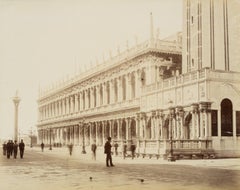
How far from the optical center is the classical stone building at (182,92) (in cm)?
2353

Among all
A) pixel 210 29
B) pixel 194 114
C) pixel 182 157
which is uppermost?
pixel 210 29

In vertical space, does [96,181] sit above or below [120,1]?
below

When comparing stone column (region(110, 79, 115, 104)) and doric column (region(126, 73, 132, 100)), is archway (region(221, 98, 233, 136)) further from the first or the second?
stone column (region(110, 79, 115, 104))

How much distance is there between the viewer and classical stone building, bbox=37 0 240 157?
23531 mm

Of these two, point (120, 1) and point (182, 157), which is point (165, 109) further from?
point (120, 1)

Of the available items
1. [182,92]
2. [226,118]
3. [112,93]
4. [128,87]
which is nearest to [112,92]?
[112,93]

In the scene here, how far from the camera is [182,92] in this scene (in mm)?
25812

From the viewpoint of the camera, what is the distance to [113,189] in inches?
427

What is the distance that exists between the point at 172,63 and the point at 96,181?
2375cm

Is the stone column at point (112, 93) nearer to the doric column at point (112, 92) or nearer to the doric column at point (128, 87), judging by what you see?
the doric column at point (112, 92)

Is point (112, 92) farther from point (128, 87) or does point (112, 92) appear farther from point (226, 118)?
point (226, 118)

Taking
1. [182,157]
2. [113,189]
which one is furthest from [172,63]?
[113,189]

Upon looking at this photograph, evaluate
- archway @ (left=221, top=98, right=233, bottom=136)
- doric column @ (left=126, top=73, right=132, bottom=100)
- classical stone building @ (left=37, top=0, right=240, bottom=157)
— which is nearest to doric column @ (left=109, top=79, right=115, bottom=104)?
classical stone building @ (left=37, top=0, right=240, bottom=157)

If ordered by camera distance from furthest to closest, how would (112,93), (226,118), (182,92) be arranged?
(112,93), (182,92), (226,118)
